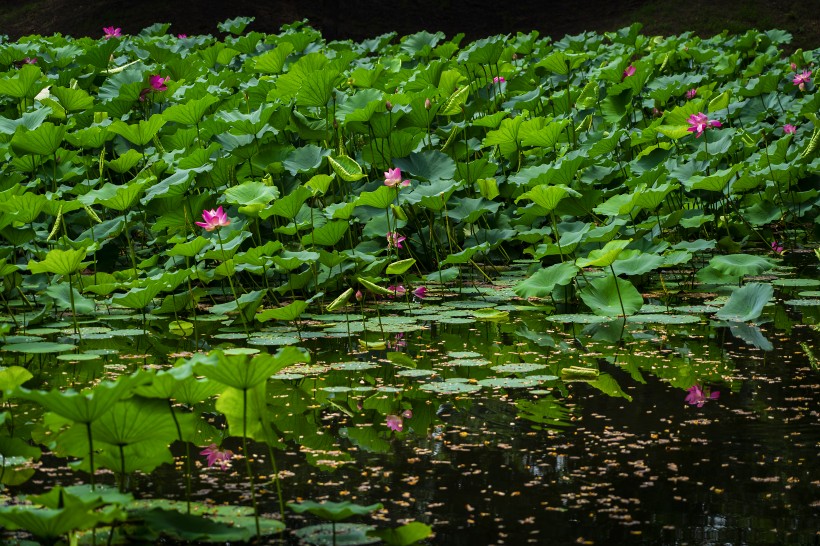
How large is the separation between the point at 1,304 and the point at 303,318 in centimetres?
98

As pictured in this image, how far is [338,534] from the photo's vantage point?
157cm

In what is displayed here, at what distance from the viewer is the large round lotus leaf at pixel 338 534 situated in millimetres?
1545

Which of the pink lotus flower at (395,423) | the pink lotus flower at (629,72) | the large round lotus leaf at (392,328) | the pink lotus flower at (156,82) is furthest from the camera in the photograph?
the pink lotus flower at (629,72)

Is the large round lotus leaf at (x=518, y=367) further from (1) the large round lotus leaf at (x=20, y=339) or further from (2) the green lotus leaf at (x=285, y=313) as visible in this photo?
(1) the large round lotus leaf at (x=20, y=339)

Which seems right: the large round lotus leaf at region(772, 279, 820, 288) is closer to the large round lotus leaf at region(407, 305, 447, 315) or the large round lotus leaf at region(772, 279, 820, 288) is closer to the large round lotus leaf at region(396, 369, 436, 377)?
the large round lotus leaf at region(407, 305, 447, 315)

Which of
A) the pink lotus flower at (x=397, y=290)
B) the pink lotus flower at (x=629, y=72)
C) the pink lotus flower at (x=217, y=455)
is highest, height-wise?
the pink lotus flower at (x=629, y=72)

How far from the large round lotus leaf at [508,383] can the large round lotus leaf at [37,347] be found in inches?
41.5

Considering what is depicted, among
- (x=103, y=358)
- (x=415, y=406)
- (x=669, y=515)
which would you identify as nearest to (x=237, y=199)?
(x=103, y=358)

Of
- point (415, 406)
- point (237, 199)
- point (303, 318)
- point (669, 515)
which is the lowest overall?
point (669, 515)

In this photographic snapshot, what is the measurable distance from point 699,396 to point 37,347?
61.2 inches

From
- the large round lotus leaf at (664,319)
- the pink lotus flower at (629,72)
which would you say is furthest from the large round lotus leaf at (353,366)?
the pink lotus flower at (629,72)

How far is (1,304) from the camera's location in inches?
135

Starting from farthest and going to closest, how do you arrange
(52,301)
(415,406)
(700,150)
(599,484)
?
(700,150) < (52,301) < (415,406) < (599,484)

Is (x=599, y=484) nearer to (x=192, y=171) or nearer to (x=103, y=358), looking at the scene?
(x=103, y=358)
